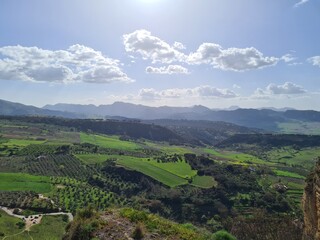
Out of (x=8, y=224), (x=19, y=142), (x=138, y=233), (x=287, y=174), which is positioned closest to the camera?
(x=138, y=233)

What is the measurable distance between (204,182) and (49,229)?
2817 inches

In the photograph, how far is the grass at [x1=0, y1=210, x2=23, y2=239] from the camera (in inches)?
2497

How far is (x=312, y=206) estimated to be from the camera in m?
21.1

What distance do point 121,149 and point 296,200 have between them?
106 meters

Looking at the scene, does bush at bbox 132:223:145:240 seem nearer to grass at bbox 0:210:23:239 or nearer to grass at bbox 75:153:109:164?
grass at bbox 0:210:23:239

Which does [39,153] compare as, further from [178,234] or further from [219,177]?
[178,234]

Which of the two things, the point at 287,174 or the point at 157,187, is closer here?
the point at 157,187

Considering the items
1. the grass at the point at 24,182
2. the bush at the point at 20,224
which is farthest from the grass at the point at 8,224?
the grass at the point at 24,182

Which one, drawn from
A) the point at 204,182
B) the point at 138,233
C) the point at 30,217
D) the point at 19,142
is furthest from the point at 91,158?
the point at 138,233

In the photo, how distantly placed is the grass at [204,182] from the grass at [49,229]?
59.3 metres

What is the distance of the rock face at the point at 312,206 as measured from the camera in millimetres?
19425

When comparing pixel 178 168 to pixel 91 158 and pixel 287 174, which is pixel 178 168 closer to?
pixel 91 158

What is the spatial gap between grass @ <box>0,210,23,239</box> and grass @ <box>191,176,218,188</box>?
67.3 m

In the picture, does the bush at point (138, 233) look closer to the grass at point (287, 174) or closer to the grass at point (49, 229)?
the grass at point (49, 229)
